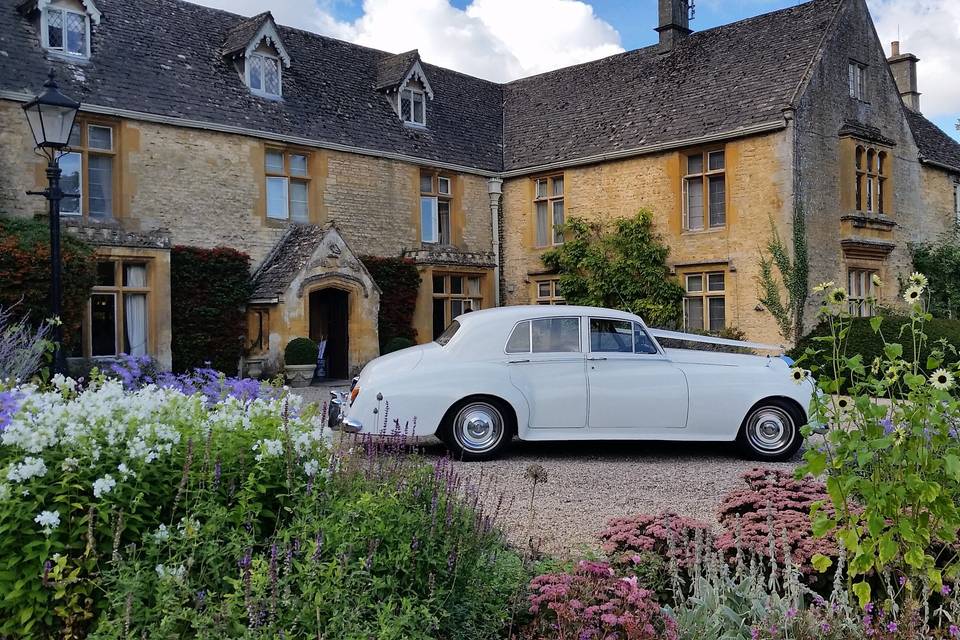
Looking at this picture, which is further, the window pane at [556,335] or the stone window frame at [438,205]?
the stone window frame at [438,205]

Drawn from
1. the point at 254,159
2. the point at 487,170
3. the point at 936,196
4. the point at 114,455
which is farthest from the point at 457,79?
the point at 114,455

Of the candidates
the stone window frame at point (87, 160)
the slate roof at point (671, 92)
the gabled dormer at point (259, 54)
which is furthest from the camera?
the slate roof at point (671, 92)

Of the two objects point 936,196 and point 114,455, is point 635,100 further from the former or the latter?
point 114,455

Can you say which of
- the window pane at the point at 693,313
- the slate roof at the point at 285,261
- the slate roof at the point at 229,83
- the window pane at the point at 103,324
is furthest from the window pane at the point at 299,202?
the window pane at the point at 693,313

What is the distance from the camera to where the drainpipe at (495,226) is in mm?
21672

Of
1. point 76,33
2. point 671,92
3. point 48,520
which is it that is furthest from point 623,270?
point 48,520

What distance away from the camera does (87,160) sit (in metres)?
15.2

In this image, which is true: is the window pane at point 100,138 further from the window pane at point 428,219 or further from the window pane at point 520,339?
the window pane at point 520,339

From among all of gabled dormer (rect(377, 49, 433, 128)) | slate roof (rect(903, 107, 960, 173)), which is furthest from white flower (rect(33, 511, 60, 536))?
slate roof (rect(903, 107, 960, 173))

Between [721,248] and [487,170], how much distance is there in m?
6.54

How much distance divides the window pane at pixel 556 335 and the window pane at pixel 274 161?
10.8 metres

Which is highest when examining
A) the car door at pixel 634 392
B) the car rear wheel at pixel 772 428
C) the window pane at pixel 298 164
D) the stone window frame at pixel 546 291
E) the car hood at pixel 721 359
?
the window pane at pixel 298 164

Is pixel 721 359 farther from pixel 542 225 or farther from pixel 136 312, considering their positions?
pixel 542 225

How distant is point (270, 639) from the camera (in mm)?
2717
